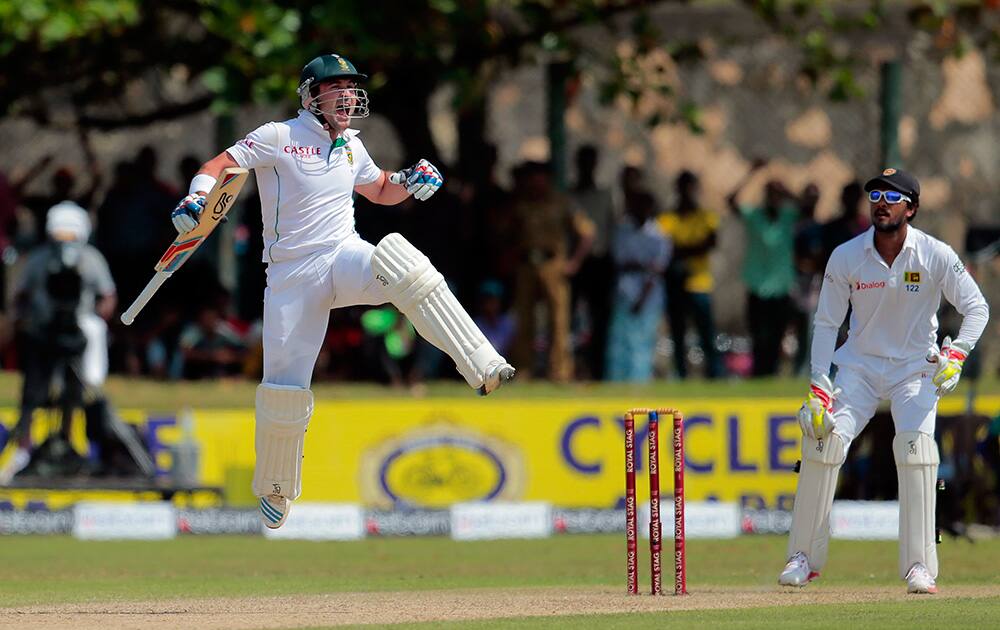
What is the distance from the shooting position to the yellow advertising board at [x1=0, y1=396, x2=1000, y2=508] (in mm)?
13375

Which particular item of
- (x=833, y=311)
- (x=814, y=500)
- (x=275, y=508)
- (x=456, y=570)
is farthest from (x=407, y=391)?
(x=833, y=311)

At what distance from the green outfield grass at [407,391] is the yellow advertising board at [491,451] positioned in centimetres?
36

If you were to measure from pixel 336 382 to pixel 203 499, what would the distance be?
5.31 ft

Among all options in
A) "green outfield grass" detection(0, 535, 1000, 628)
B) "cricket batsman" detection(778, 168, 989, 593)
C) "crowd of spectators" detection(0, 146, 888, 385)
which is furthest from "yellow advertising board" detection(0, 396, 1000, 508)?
"cricket batsman" detection(778, 168, 989, 593)

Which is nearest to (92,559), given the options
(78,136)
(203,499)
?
(203,499)

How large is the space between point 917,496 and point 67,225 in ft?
21.9

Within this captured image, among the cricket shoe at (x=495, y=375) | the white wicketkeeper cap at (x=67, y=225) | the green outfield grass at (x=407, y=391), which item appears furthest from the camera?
the green outfield grass at (x=407, y=391)

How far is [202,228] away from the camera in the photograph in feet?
27.6

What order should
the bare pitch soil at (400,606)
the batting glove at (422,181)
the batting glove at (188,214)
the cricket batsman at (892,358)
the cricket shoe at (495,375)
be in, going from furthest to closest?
1. the cricket batsman at (892,358)
2. the batting glove at (422,181)
3. the cricket shoe at (495,375)
4. the batting glove at (188,214)
5. the bare pitch soil at (400,606)

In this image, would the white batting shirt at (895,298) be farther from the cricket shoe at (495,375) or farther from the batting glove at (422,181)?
the batting glove at (422,181)

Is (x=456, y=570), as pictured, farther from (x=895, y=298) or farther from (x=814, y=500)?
(x=895, y=298)

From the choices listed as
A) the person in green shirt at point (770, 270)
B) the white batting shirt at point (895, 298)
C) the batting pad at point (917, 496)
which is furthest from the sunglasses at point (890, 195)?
the person in green shirt at point (770, 270)

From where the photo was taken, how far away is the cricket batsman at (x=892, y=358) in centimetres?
855

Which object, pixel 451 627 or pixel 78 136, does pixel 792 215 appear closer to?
pixel 78 136
